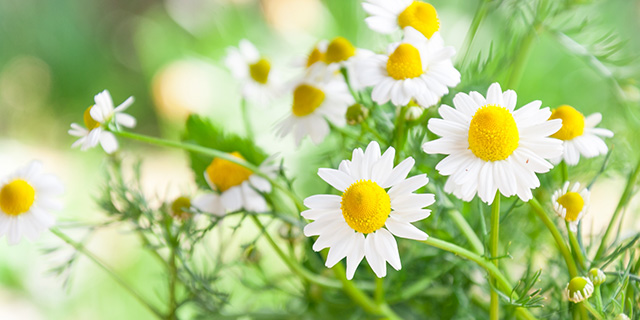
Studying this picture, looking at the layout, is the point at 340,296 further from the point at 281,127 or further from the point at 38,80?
the point at 38,80

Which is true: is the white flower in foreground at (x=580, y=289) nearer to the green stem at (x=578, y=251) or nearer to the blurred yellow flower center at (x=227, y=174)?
the green stem at (x=578, y=251)

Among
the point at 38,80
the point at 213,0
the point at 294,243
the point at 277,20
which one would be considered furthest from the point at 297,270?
the point at 38,80

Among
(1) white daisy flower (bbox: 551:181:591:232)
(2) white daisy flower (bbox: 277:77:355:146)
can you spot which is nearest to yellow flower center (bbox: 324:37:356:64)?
(2) white daisy flower (bbox: 277:77:355:146)

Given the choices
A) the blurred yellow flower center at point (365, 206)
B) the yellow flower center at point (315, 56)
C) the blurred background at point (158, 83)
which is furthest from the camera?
the blurred background at point (158, 83)

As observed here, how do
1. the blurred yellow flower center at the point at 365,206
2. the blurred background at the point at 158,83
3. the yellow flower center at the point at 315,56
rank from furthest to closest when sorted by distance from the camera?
the blurred background at the point at 158,83, the yellow flower center at the point at 315,56, the blurred yellow flower center at the point at 365,206

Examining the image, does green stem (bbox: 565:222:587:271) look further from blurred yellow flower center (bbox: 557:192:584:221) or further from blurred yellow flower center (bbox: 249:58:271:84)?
blurred yellow flower center (bbox: 249:58:271:84)

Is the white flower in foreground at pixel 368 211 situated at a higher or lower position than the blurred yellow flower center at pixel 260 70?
higher

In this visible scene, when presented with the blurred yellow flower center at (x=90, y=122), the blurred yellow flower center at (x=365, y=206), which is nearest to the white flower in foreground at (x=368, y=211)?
the blurred yellow flower center at (x=365, y=206)
